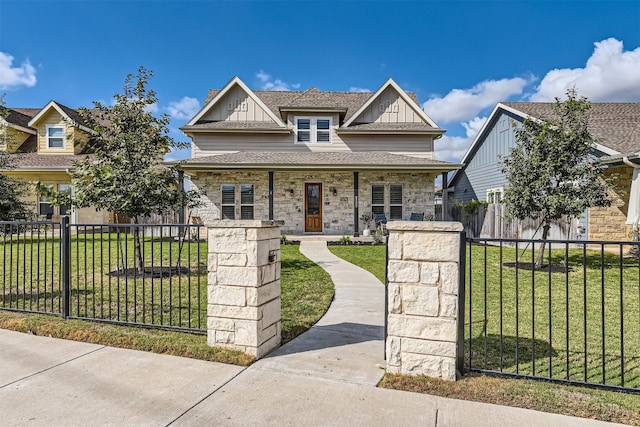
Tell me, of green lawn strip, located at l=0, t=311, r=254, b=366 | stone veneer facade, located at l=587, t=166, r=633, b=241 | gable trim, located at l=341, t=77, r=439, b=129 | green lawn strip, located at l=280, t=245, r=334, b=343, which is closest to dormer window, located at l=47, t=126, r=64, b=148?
gable trim, located at l=341, t=77, r=439, b=129

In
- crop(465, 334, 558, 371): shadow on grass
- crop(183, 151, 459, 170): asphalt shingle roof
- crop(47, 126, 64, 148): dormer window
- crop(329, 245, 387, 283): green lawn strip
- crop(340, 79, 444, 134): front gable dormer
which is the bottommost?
crop(465, 334, 558, 371): shadow on grass

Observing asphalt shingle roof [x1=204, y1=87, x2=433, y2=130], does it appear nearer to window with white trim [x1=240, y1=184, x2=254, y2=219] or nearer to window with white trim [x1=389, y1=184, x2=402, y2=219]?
window with white trim [x1=389, y1=184, x2=402, y2=219]

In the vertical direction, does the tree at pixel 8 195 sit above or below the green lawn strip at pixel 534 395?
above

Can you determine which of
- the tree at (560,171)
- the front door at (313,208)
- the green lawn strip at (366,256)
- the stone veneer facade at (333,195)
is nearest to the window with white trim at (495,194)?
the stone veneer facade at (333,195)

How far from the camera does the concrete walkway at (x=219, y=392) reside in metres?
2.62

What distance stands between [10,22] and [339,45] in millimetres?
11931

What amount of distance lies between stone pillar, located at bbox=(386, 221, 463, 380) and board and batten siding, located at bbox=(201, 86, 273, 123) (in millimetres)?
16072

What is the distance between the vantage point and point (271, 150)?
18.2m

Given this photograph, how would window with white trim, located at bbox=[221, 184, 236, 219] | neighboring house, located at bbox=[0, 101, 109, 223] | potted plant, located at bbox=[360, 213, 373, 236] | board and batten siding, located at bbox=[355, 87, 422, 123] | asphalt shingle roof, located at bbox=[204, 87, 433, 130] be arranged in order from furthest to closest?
neighboring house, located at bbox=[0, 101, 109, 223] < board and batten siding, located at bbox=[355, 87, 422, 123] < asphalt shingle roof, located at bbox=[204, 87, 433, 130] < window with white trim, located at bbox=[221, 184, 236, 219] < potted plant, located at bbox=[360, 213, 373, 236]

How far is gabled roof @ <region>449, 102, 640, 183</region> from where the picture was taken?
37.9 feet

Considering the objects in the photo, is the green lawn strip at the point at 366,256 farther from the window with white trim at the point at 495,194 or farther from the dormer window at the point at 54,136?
A: the dormer window at the point at 54,136

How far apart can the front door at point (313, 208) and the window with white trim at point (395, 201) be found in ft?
10.6

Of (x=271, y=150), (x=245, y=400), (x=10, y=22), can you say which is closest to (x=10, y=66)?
(x=10, y=22)

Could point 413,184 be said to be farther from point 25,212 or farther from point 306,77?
point 25,212
